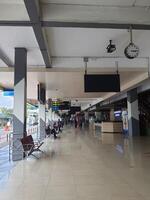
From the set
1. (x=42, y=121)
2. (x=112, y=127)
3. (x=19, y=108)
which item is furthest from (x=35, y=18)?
(x=112, y=127)

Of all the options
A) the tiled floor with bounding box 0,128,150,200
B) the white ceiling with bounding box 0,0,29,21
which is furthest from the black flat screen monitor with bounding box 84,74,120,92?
the white ceiling with bounding box 0,0,29,21

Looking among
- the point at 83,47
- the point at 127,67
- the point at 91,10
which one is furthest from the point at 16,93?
the point at 127,67

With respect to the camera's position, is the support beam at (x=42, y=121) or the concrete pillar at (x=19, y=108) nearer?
the concrete pillar at (x=19, y=108)

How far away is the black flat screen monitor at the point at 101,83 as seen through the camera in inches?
342

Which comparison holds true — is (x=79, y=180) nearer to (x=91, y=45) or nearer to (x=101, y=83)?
(x=101, y=83)

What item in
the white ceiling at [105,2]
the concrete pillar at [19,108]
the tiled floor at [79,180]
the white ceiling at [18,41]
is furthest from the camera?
the concrete pillar at [19,108]

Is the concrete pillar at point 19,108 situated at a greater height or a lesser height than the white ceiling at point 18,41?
lesser

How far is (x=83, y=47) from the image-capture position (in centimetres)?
816

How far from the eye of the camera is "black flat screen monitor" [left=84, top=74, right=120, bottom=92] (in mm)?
8695

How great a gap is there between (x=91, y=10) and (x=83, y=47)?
2954mm

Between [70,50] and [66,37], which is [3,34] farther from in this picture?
[70,50]

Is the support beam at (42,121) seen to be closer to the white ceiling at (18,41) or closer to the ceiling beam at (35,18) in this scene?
the white ceiling at (18,41)

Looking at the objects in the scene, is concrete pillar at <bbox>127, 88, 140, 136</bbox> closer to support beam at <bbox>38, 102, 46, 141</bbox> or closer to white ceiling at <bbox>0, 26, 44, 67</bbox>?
support beam at <bbox>38, 102, 46, 141</bbox>

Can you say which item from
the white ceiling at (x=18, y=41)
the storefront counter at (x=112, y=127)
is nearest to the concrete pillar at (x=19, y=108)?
the white ceiling at (x=18, y=41)
